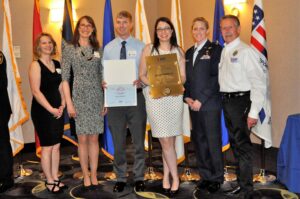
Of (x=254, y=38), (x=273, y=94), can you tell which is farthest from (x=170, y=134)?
(x=273, y=94)

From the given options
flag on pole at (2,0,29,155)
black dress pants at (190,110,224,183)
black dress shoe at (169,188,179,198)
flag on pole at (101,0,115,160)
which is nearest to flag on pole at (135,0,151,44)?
flag on pole at (101,0,115,160)

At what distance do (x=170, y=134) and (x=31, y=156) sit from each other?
10.7 feet

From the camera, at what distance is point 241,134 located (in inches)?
138

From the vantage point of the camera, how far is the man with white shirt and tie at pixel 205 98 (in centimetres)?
368

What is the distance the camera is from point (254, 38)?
4.31 meters

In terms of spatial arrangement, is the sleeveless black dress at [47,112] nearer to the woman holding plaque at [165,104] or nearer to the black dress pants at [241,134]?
the woman holding plaque at [165,104]

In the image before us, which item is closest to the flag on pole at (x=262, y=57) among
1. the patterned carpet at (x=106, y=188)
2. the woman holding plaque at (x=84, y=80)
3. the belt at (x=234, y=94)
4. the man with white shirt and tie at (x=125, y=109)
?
the patterned carpet at (x=106, y=188)

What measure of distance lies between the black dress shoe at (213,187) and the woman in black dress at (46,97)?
5.59ft

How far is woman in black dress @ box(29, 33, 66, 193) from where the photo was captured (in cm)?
380

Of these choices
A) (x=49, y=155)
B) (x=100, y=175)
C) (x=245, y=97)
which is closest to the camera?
(x=245, y=97)

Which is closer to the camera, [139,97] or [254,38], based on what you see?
[139,97]

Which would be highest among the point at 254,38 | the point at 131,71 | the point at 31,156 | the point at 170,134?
the point at 254,38

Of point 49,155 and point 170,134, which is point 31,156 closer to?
point 49,155

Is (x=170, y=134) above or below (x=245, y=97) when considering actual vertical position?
below
